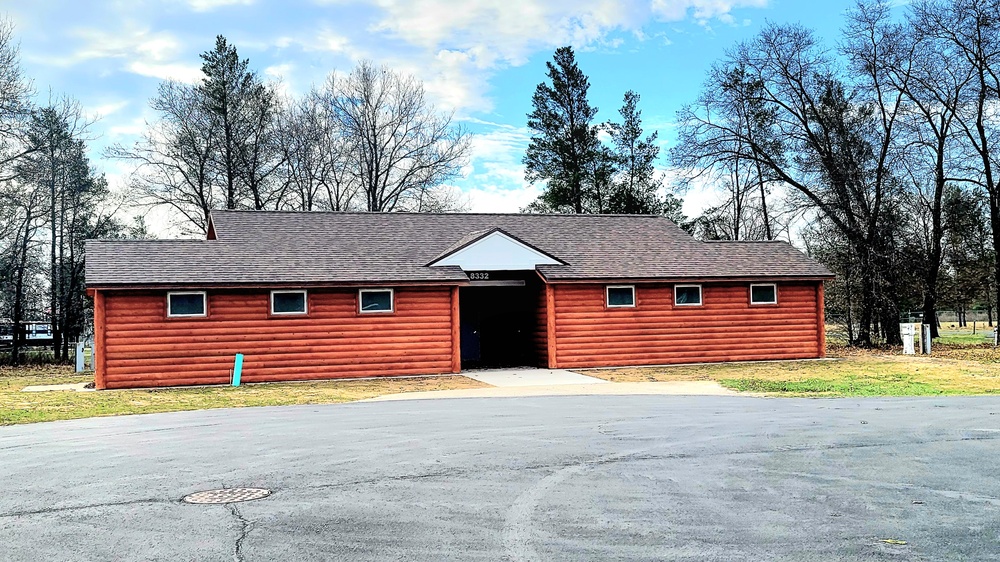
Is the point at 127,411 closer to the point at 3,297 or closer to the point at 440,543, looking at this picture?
the point at 440,543

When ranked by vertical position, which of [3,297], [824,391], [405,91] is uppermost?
[405,91]

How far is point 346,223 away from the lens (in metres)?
24.9

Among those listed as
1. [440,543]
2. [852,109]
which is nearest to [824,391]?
[440,543]

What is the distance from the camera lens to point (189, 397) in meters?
16.6

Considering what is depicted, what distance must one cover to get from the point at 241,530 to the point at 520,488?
2.21 m

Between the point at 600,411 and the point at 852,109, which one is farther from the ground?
the point at 852,109

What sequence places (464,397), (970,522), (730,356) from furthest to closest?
1. (730,356)
2. (464,397)
3. (970,522)

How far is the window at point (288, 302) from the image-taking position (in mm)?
20047

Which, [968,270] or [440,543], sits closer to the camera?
[440,543]

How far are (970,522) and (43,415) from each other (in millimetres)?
13099

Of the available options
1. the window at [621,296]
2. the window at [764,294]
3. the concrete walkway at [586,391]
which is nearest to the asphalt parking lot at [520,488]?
the concrete walkway at [586,391]

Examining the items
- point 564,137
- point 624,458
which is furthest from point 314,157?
point 624,458

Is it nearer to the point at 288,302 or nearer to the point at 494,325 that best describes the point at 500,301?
the point at 494,325

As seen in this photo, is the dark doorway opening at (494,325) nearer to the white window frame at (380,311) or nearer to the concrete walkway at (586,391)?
the white window frame at (380,311)
